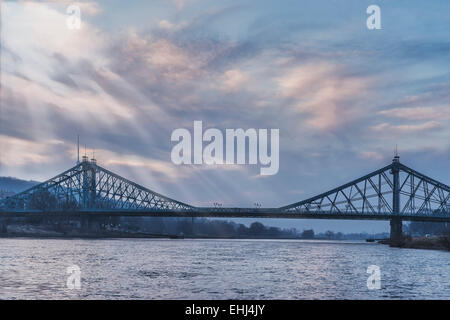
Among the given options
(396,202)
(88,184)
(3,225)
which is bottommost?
(3,225)

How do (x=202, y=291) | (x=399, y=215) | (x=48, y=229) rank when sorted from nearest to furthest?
(x=202, y=291)
(x=399, y=215)
(x=48, y=229)

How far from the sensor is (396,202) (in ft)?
404

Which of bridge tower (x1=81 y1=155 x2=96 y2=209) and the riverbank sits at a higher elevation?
bridge tower (x1=81 y1=155 x2=96 y2=209)

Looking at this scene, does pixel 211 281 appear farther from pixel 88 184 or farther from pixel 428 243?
pixel 88 184

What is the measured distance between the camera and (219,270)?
3856cm

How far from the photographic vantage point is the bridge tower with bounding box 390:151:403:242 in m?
114

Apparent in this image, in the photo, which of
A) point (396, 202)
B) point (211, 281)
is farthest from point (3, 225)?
point (211, 281)

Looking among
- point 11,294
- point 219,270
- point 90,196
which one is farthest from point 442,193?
point 11,294

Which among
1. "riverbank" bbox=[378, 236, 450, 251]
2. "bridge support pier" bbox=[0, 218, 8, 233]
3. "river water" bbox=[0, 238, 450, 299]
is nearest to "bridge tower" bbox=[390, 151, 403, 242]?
"riverbank" bbox=[378, 236, 450, 251]

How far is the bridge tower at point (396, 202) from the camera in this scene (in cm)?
11390

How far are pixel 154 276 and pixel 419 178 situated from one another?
356 feet

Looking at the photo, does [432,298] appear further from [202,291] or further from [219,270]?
[219,270]

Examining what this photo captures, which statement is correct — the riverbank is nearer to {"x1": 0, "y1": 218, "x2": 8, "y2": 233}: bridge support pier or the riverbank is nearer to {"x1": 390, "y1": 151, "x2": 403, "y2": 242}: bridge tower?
{"x1": 390, "y1": 151, "x2": 403, "y2": 242}: bridge tower

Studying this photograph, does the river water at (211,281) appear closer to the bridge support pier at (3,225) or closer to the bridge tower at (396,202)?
the bridge tower at (396,202)
